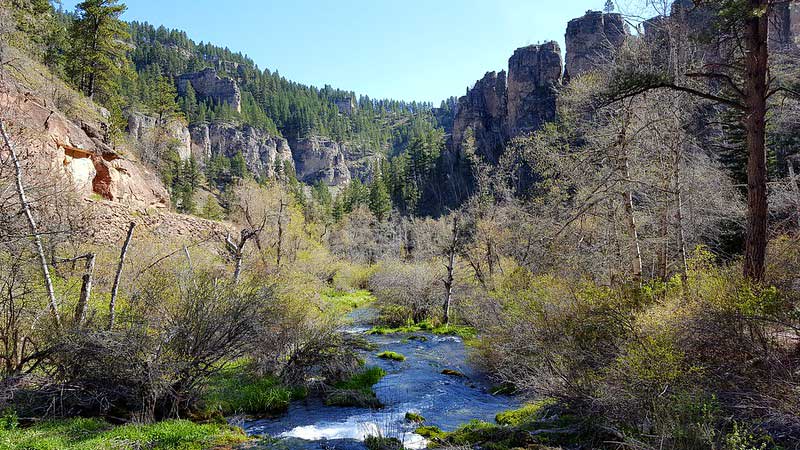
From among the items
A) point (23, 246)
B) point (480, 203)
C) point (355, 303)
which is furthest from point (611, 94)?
point (355, 303)

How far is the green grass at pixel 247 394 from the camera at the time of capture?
11.5 metres

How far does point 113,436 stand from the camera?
7.95 m

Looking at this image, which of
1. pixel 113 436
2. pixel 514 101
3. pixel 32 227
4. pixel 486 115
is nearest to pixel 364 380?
pixel 113 436

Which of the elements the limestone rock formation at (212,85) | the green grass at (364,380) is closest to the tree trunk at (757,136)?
the green grass at (364,380)

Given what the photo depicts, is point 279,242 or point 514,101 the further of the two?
point 514,101

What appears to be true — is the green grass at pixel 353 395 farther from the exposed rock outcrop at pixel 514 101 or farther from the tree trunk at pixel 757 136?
the exposed rock outcrop at pixel 514 101

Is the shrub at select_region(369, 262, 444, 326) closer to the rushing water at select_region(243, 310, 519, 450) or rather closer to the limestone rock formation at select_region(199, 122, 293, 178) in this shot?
the rushing water at select_region(243, 310, 519, 450)

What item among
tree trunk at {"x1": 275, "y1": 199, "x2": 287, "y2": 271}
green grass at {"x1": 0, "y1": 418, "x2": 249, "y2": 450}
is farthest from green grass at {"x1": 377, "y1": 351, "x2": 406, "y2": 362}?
green grass at {"x1": 0, "y1": 418, "x2": 249, "y2": 450}

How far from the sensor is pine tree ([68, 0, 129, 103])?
3447 cm

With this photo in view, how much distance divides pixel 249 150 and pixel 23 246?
120 metres

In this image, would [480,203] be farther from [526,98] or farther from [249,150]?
[249,150]

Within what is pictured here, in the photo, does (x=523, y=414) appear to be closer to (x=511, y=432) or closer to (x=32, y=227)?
(x=511, y=432)

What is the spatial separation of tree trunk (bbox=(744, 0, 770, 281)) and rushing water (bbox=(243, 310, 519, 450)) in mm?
6999

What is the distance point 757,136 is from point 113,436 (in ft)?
42.1
